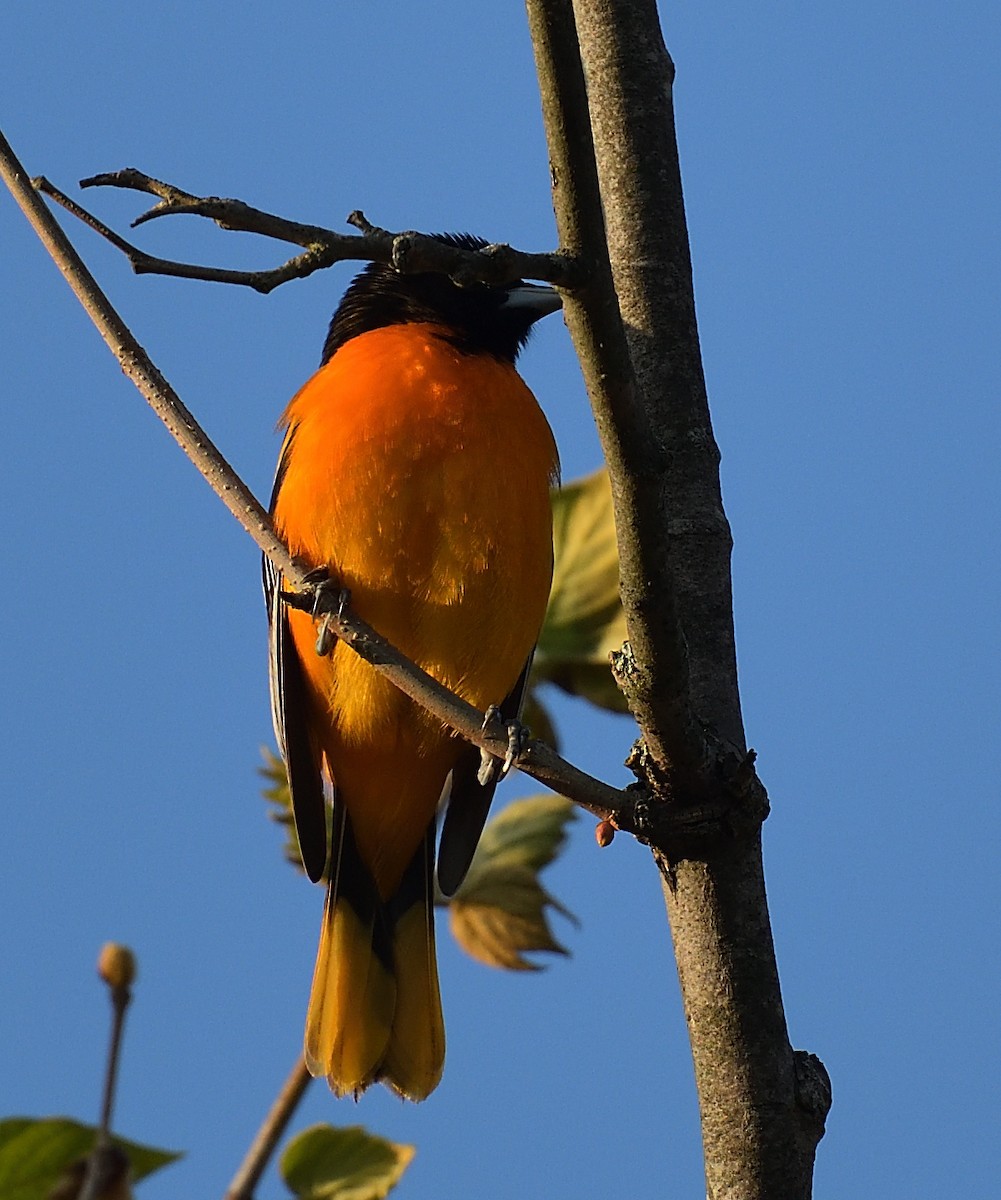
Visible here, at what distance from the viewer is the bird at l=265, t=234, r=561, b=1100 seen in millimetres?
4156

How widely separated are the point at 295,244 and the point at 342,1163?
60.8 inches

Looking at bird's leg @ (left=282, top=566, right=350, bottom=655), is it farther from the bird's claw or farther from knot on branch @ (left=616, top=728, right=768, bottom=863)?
knot on branch @ (left=616, top=728, right=768, bottom=863)

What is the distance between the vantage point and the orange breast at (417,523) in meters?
4.13

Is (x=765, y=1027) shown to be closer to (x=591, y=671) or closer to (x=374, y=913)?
(x=591, y=671)

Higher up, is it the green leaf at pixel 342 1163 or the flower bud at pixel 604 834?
the flower bud at pixel 604 834

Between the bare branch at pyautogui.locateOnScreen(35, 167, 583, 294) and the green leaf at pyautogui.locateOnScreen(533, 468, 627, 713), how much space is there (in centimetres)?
139

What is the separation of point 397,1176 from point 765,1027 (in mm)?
738

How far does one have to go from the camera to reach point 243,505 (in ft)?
9.39

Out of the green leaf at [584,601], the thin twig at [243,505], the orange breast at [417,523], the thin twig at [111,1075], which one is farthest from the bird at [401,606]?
the thin twig at [111,1075]

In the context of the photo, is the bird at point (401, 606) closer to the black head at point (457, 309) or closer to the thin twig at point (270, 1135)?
the black head at point (457, 309)

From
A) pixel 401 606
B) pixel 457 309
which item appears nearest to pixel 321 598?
pixel 401 606

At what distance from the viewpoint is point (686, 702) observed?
2740mm

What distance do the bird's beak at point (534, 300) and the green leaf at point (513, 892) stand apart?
199 cm

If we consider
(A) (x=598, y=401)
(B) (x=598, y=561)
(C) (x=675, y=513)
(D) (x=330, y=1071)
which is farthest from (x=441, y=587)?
(A) (x=598, y=401)
